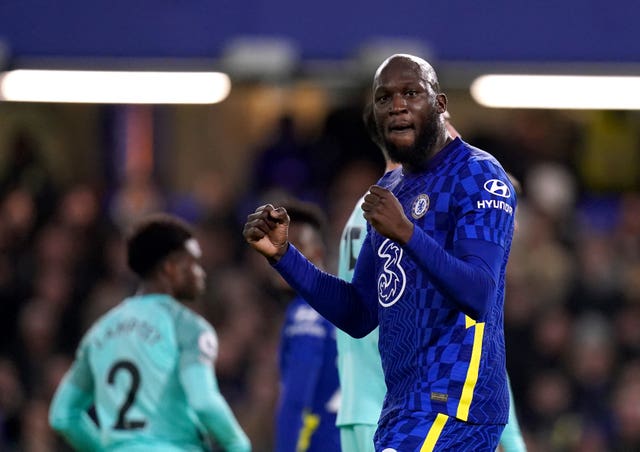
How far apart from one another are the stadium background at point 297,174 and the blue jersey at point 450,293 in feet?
21.1

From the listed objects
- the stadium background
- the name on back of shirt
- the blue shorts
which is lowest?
the blue shorts

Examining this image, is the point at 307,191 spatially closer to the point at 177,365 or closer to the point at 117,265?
the point at 117,265

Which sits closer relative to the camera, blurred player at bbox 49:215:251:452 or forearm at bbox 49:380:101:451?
blurred player at bbox 49:215:251:452

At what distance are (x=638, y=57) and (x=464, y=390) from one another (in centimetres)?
831

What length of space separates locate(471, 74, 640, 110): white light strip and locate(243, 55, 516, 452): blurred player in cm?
781

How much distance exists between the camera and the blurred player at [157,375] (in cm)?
624

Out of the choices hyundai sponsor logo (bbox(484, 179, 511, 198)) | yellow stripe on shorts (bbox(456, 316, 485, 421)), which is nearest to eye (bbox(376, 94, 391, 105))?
hyundai sponsor logo (bbox(484, 179, 511, 198))

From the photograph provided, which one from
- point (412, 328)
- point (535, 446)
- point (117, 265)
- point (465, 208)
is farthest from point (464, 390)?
point (117, 265)

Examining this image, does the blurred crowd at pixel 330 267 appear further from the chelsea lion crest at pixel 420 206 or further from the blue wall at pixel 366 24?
the chelsea lion crest at pixel 420 206

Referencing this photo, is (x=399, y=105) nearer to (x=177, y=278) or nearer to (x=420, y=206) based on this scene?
(x=420, y=206)

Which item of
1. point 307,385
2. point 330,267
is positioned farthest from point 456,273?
point 330,267

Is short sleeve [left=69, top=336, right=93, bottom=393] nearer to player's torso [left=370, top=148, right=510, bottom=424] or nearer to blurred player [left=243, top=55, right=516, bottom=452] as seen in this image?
blurred player [left=243, top=55, right=516, bottom=452]

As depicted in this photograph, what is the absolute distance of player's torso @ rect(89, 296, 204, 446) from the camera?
6.31 m

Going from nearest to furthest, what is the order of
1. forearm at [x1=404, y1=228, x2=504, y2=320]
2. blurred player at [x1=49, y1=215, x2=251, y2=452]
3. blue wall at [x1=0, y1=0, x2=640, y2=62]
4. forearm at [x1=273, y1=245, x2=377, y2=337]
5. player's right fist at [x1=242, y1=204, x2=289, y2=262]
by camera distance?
1. forearm at [x1=404, y1=228, x2=504, y2=320]
2. player's right fist at [x1=242, y1=204, x2=289, y2=262]
3. forearm at [x1=273, y1=245, x2=377, y2=337]
4. blurred player at [x1=49, y1=215, x2=251, y2=452]
5. blue wall at [x1=0, y1=0, x2=640, y2=62]
